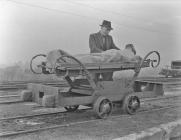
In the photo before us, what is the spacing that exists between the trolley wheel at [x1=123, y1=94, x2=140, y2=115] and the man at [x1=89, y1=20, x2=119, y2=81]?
76cm

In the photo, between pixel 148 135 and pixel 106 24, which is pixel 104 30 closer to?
pixel 106 24

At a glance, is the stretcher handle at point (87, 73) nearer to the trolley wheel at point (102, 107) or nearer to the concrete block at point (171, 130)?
the trolley wheel at point (102, 107)

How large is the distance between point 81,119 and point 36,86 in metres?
1.36

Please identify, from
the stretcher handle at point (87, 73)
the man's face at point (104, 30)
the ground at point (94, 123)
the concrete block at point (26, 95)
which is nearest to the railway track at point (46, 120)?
the ground at point (94, 123)

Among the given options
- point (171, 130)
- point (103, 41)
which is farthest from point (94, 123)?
point (103, 41)

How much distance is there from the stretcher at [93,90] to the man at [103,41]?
297 mm

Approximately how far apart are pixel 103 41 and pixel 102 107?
79.4 inches

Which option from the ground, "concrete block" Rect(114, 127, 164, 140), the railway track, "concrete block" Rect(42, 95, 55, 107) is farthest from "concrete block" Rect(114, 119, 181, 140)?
"concrete block" Rect(42, 95, 55, 107)

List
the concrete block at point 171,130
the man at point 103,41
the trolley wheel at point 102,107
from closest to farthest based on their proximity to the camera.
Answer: the concrete block at point 171,130 < the trolley wheel at point 102,107 < the man at point 103,41

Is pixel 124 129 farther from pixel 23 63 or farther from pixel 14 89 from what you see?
pixel 23 63

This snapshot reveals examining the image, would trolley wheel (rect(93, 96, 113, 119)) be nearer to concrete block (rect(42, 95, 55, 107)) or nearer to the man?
the man

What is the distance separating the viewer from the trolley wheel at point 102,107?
297 inches

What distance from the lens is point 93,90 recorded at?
770 cm

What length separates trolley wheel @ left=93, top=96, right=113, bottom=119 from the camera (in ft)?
24.7
